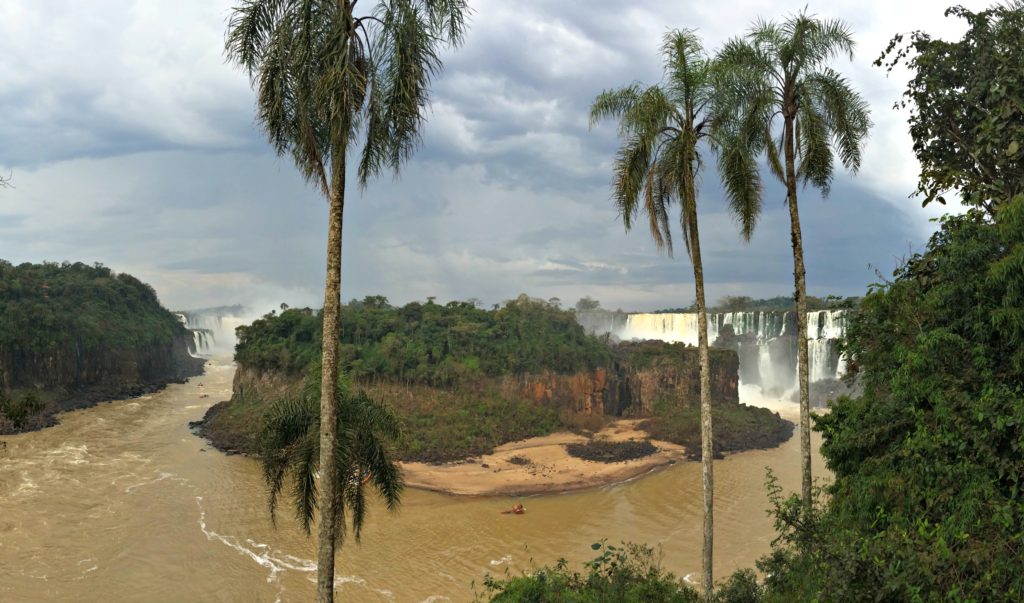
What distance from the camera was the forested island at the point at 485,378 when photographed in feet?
137

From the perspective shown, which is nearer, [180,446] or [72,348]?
[180,446]

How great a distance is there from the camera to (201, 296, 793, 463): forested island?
41844 millimetres

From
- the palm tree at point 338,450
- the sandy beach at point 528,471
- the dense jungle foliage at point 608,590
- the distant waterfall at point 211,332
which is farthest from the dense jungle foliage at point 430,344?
the distant waterfall at point 211,332

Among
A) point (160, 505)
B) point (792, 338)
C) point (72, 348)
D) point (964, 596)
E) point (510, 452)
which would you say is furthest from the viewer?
point (792, 338)

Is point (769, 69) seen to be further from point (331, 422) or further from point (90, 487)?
point (90, 487)

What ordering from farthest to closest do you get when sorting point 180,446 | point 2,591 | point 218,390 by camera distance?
point 218,390 < point 180,446 < point 2,591

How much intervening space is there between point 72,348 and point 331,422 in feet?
221

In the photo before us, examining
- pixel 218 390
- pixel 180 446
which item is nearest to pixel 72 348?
pixel 218 390

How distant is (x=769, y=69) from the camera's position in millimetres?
12312

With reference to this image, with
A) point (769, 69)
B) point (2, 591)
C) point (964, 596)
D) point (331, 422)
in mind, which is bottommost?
point (2, 591)

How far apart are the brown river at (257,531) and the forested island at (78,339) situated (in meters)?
13.5

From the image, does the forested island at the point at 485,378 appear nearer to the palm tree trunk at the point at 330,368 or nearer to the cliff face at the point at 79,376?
the cliff face at the point at 79,376

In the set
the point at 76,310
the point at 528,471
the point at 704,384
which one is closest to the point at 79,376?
the point at 76,310

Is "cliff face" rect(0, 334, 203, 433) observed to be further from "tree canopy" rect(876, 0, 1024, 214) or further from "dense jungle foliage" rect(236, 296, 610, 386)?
"tree canopy" rect(876, 0, 1024, 214)
